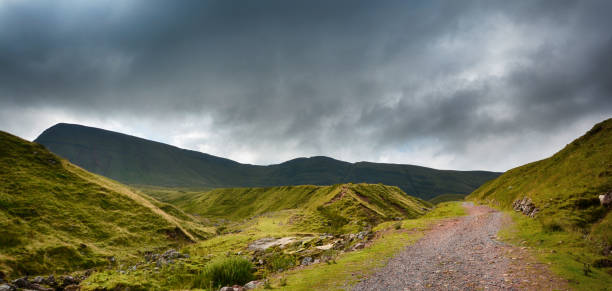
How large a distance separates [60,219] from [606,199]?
221 ft

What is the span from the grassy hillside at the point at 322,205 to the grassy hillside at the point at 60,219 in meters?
32.4

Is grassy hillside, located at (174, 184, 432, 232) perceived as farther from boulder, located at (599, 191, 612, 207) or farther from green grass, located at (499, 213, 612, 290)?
boulder, located at (599, 191, 612, 207)

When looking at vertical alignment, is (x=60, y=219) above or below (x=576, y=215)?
below

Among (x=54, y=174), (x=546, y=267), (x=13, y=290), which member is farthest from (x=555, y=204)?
(x=54, y=174)

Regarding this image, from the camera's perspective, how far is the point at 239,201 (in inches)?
6043

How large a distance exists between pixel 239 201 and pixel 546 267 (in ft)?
506

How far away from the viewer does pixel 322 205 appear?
69500mm

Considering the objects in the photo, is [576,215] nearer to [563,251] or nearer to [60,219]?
[563,251]

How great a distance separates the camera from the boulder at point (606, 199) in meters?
21.1

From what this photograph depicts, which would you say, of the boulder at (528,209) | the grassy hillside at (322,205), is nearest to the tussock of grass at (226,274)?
the boulder at (528,209)

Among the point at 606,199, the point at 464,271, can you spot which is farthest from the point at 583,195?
the point at 464,271

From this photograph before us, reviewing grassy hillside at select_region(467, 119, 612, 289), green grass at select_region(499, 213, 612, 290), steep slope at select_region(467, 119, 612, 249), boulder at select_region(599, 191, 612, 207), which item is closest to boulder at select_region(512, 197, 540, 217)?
steep slope at select_region(467, 119, 612, 249)

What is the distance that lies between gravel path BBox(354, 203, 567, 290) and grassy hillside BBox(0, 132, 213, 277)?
36.2m

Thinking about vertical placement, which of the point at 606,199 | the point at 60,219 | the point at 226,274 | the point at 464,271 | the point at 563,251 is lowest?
the point at 226,274
